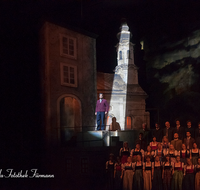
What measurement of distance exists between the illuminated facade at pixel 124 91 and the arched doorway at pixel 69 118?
4216mm

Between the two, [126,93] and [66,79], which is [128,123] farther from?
[66,79]

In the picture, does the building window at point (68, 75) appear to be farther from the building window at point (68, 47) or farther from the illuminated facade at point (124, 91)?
the illuminated facade at point (124, 91)

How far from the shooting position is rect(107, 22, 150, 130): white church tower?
20828mm

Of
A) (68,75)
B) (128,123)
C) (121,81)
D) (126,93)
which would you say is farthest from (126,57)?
(68,75)

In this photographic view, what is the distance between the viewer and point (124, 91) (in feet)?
71.1

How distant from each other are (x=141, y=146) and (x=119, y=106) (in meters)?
9.80

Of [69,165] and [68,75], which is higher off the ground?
[68,75]

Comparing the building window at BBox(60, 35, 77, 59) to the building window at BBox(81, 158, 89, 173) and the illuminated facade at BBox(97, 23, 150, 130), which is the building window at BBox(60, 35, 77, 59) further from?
the building window at BBox(81, 158, 89, 173)

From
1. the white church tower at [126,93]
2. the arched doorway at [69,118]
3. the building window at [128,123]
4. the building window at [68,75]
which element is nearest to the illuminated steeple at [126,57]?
the white church tower at [126,93]

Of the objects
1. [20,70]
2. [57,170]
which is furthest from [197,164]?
[20,70]

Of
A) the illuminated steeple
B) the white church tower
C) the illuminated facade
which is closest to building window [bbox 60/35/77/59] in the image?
the illuminated facade

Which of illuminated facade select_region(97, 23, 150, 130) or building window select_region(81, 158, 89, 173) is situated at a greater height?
illuminated facade select_region(97, 23, 150, 130)

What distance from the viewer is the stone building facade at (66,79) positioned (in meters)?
13.2

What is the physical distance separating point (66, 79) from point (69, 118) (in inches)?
107
